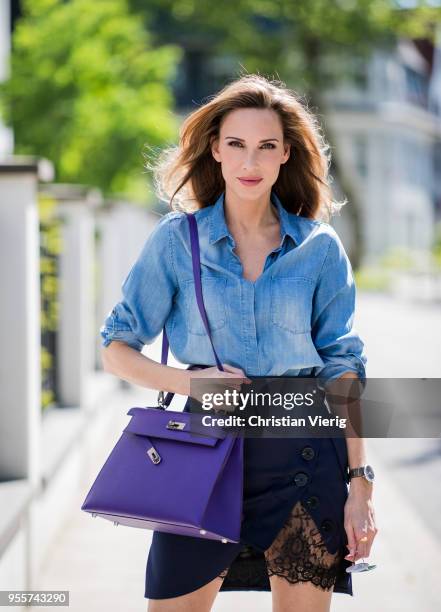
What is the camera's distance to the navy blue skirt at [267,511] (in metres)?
2.44

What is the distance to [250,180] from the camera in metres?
2.54

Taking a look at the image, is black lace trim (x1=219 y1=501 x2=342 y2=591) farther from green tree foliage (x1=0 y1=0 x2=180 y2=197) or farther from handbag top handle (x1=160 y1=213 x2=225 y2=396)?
green tree foliage (x1=0 y1=0 x2=180 y2=197)

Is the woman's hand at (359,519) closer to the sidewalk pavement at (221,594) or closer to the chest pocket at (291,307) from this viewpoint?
the chest pocket at (291,307)

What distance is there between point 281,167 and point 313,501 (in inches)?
36.5

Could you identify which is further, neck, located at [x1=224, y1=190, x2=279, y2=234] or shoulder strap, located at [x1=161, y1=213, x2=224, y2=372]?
neck, located at [x1=224, y1=190, x2=279, y2=234]

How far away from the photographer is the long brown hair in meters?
2.61

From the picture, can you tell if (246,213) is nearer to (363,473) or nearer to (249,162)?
(249,162)

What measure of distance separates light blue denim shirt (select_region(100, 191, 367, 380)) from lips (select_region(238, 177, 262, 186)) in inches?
4.4

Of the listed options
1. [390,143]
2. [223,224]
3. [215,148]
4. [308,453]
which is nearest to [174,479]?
[308,453]

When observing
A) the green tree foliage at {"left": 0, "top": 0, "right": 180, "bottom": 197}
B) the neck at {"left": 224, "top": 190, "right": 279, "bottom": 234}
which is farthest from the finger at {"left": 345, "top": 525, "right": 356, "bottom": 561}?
the green tree foliage at {"left": 0, "top": 0, "right": 180, "bottom": 197}

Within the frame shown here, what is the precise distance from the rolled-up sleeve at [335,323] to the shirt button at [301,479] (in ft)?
0.80

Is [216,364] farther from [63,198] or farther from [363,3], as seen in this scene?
[363,3]

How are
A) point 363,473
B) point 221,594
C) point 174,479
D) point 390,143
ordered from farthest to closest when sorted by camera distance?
point 390,143 → point 221,594 → point 363,473 → point 174,479

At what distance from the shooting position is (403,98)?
50.3 meters
